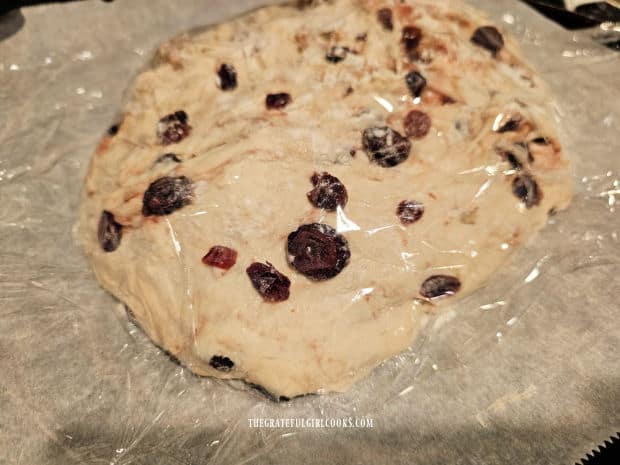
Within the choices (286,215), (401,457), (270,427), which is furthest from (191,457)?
(286,215)

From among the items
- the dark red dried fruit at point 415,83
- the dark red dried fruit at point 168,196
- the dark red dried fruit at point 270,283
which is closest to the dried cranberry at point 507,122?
the dark red dried fruit at point 415,83

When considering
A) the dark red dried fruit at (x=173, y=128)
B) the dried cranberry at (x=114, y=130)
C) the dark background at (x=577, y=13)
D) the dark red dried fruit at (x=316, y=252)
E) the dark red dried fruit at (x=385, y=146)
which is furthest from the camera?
the dark background at (x=577, y=13)

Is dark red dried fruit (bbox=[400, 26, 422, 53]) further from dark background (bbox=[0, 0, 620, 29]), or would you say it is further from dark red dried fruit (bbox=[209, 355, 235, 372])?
dark red dried fruit (bbox=[209, 355, 235, 372])

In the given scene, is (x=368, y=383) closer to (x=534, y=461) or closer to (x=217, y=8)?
(x=534, y=461)

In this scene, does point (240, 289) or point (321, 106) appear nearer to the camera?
point (240, 289)

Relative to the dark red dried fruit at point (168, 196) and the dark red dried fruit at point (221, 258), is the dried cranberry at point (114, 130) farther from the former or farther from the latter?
the dark red dried fruit at point (221, 258)

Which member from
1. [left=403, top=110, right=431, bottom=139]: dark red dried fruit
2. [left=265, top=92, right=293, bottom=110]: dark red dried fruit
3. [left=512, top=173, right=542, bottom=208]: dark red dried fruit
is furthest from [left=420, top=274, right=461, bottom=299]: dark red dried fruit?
[left=265, top=92, right=293, bottom=110]: dark red dried fruit
